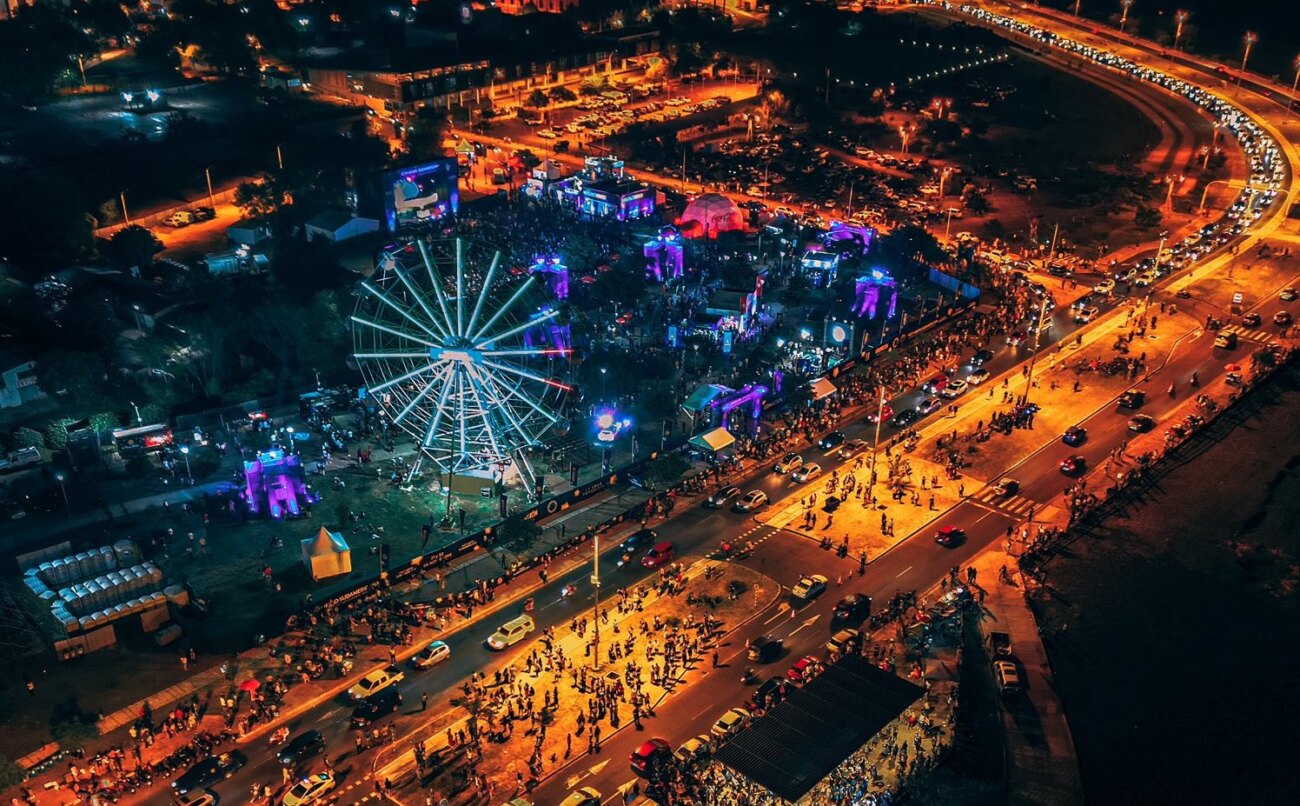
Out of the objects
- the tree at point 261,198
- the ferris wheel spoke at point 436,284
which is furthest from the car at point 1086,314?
the tree at point 261,198

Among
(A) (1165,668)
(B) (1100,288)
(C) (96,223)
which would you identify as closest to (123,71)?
(C) (96,223)

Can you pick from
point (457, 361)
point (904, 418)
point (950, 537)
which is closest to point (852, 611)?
point (950, 537)

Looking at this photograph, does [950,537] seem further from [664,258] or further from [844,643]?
[664,258]

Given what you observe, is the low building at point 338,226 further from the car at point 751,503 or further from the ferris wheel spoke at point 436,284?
the car at point 751,503

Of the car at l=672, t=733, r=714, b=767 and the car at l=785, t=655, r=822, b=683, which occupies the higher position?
the car at l=785, t=655, r=822, b=683

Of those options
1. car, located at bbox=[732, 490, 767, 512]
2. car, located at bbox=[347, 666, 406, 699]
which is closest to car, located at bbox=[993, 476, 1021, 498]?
car, located at bbox=[732, 490, 767, 512]

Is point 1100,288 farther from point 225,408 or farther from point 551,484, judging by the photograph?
point 225,408

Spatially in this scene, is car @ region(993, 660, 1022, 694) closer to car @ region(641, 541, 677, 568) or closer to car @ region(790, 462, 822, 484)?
car @ region(641, 541, 677, 568)
